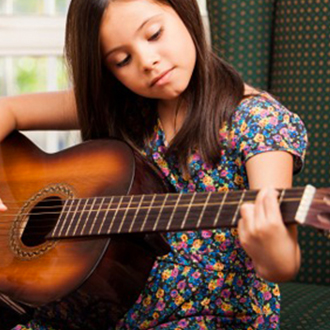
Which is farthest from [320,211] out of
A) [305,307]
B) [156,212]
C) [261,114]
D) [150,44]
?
[305,307]

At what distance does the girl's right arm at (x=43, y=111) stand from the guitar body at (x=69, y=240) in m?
0.14

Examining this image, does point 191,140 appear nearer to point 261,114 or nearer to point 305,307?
point 261,114

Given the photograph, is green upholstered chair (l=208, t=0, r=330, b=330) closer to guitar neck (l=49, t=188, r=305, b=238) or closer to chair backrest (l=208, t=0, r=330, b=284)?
chair backrest (l=208, t=0, r=330, b=284)

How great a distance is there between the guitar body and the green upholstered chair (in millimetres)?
595

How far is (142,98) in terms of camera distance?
154 centimetres

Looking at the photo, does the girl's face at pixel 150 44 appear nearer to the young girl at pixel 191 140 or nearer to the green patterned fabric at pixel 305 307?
the young girl at pixel 191 140

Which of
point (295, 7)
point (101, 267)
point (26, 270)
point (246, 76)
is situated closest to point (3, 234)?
point (26, 270)

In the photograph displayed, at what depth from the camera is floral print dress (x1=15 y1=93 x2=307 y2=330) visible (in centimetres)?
133

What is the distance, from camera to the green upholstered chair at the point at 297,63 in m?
1.77

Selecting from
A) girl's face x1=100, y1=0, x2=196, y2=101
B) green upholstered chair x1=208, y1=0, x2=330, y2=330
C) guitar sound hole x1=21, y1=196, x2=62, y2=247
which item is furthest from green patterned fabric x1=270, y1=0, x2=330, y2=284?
guitar sound hole x1=21, y1=196, x2=62, y2=247

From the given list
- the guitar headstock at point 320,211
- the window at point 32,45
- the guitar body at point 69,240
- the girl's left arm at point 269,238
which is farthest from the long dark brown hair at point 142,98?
the window at point 32,45

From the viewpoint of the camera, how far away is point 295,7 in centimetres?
179

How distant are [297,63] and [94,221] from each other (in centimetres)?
83

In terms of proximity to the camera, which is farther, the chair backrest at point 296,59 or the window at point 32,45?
the window at point 32,45
